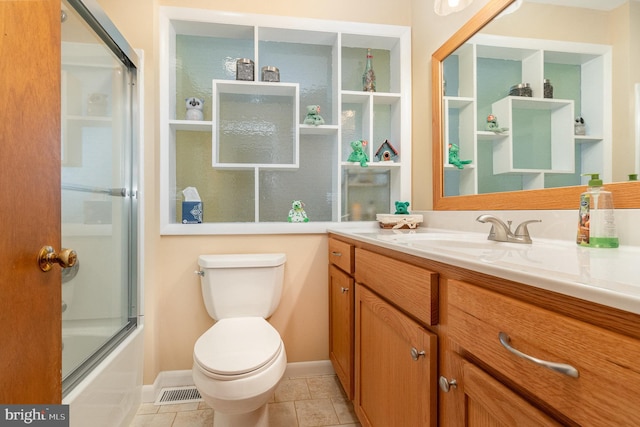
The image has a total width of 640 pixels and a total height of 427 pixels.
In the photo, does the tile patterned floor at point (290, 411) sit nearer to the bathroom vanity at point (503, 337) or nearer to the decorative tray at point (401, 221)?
the bathroom vanity at point (503, 337)

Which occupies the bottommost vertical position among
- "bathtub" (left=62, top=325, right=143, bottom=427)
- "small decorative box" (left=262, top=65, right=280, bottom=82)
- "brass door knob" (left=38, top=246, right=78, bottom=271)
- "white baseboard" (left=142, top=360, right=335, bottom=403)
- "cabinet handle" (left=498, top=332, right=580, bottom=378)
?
"white baseboard" (left=142, top=360, right=335, bottom=403)

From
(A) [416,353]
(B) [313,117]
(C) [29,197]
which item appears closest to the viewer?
(C) [29,197]

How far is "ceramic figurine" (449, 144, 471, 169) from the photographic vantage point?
1.57 m

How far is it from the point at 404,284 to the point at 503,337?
0.36 metres

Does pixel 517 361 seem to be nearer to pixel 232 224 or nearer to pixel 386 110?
pixel 232 224

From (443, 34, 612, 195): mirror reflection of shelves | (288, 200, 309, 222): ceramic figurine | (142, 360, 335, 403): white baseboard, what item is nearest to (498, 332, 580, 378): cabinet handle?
(443, 34, 612, 195): mirror reflection of shelves

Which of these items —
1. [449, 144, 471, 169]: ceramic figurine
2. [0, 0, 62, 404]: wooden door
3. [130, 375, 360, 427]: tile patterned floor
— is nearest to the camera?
[0, 0, 62, 404]: wooden door

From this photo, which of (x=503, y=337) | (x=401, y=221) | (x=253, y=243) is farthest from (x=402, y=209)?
(x=503, y=337)

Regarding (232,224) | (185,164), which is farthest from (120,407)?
(185,164)

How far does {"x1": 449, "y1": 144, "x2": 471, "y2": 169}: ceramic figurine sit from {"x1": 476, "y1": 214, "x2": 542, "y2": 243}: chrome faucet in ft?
1.77

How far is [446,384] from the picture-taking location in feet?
2.26

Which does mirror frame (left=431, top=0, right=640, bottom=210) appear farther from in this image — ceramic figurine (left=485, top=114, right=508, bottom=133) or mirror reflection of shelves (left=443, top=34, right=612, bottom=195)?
ceramic figurine (left=485, top=114, right=508, bottom=133)

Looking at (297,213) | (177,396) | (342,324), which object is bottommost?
(177,396)

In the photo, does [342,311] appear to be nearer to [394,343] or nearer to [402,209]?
[394,343]
